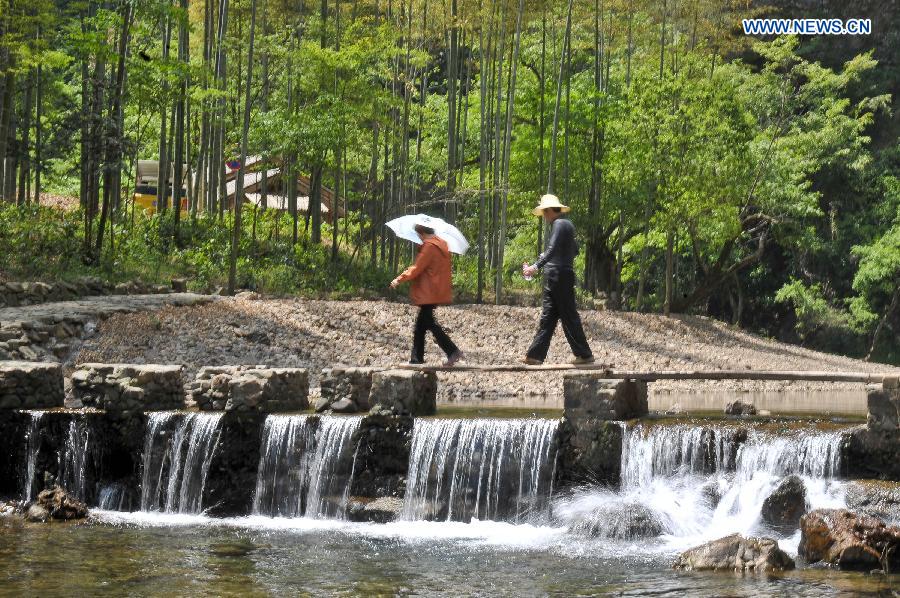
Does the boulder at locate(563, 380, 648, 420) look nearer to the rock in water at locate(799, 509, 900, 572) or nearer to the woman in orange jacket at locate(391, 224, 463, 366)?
the woman in orange jacket at locate(391, 224, 463, 366)

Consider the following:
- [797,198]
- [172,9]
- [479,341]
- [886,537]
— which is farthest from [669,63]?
[886,537]

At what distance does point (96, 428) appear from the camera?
47.0 ft

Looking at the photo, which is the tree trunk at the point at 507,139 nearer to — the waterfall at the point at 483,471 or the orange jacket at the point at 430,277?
the orange jacket at the point at 430,277

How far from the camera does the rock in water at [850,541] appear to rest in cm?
988

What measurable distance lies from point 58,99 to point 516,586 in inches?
1173

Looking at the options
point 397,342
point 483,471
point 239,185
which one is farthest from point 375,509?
point 239,185

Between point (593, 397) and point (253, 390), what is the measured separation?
12.2 ft

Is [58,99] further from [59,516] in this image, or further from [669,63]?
[59,516]

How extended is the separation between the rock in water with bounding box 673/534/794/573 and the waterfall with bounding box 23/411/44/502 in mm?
7362

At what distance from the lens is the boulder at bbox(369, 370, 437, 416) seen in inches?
527

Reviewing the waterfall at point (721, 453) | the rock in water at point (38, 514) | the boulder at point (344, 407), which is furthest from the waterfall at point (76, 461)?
the waterfall at point (721, 453)

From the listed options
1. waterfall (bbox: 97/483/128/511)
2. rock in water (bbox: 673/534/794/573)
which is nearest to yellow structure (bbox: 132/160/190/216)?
waterfall (bbox: 97/483/128/511)

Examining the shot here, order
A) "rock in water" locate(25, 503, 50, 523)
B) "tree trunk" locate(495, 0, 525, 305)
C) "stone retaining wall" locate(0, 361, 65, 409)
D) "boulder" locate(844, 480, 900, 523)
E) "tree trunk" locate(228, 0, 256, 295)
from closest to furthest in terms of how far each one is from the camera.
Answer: "boulder" locate(844, 480, 900, 523) < "rock in water" locate(25, 503, 50, 523) < "stone retaining wall" locate(0, 361, 65, 409) < "tree trunk" locate(228, 0, 256, 295) < "tree trunk" locate(495, 0, 525, 305)

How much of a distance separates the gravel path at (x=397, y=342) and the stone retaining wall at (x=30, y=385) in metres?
3.02
